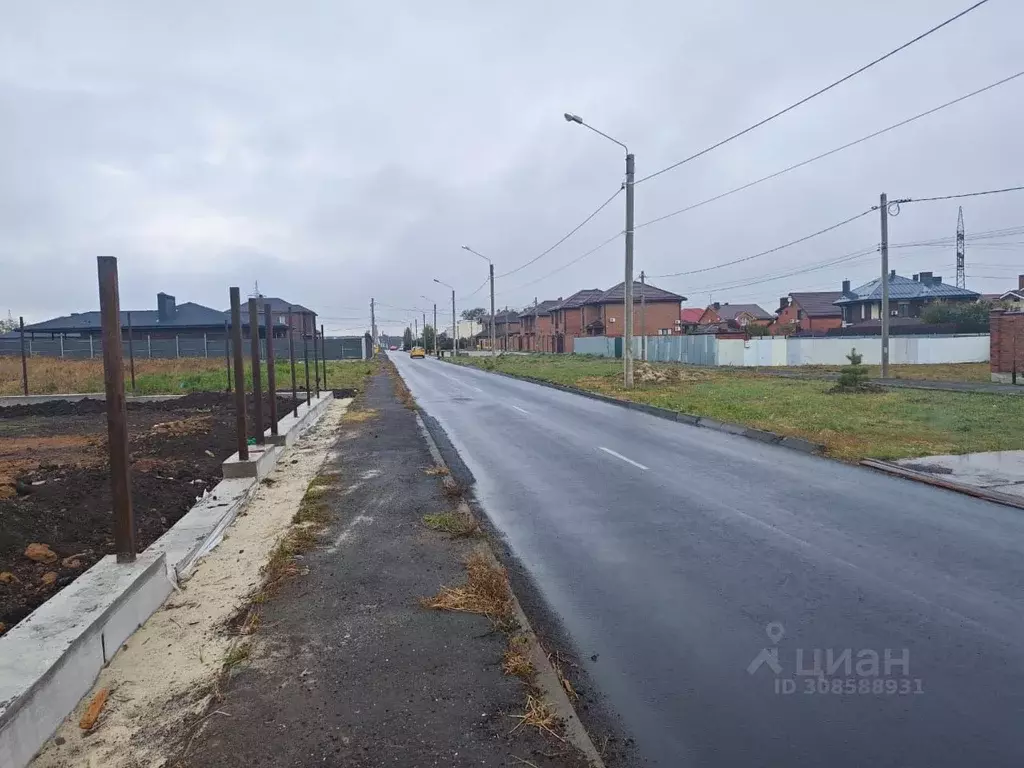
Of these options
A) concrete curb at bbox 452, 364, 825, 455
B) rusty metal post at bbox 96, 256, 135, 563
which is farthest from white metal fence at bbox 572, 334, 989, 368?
rusty metal post at bbox 96, 256, 135, 563

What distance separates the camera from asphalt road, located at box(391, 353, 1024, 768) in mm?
3662

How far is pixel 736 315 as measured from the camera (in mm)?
103000

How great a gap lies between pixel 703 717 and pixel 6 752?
3.27 meters

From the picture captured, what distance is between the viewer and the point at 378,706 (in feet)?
12.5

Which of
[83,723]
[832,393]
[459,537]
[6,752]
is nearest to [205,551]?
[459,537]

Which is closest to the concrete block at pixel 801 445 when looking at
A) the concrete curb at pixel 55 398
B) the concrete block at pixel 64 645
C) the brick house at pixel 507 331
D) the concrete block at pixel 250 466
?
the concrete block at pixel 250 466

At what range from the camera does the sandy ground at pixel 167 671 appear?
349 cm

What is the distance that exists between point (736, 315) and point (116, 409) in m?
104

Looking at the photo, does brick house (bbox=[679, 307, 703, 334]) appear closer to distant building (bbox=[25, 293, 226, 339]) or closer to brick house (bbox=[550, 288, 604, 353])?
brick house (bbox=[550, 288, 604, 353])

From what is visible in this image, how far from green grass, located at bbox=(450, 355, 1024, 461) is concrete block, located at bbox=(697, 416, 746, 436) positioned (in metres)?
0.26

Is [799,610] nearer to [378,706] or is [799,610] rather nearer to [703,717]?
[703,717]

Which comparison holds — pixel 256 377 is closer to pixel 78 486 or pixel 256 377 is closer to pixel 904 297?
pixel 78 486

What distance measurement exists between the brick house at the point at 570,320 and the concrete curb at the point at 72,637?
75.5 meters

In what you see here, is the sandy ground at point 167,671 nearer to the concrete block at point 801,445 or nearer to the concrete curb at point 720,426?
the concrete block at point 801,445
